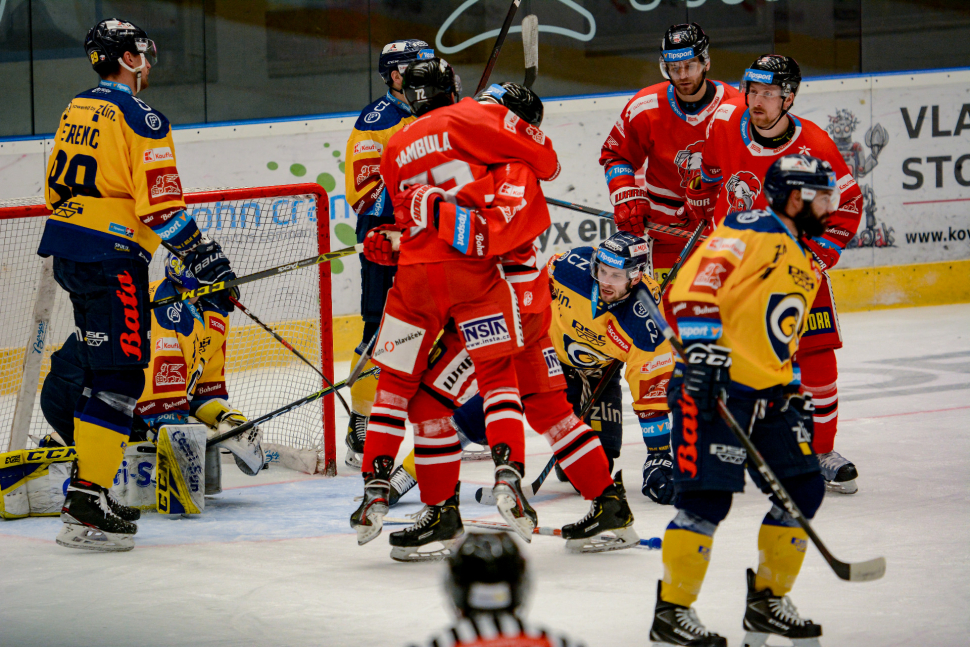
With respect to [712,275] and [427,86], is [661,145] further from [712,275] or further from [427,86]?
[712,275]

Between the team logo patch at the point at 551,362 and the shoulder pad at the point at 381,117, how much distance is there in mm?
1609

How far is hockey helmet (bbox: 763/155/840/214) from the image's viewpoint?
2600 mm

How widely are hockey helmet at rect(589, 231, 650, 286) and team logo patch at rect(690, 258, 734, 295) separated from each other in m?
1.25

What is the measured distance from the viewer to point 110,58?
3670 mm

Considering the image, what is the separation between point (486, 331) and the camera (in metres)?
3.28

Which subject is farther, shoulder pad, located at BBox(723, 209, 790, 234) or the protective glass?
the protective glass

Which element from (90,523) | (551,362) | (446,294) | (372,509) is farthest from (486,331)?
(90,523)

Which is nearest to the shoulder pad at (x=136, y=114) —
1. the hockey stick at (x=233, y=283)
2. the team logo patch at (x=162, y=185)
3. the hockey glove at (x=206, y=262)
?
the team logo patch at (x=162, y=185)

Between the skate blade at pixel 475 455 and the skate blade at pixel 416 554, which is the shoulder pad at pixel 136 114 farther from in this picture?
the skate blade at pixel 475 455

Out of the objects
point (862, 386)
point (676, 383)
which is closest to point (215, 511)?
point (676, 383)

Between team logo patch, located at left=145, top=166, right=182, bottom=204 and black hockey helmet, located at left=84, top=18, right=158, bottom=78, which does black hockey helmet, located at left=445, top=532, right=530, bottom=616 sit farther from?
black hockey helmet, located at left=84, top=18, right=158, bottom=78

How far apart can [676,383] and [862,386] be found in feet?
11.8

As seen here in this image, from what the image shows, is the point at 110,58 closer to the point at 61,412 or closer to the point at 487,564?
the point at 61,412

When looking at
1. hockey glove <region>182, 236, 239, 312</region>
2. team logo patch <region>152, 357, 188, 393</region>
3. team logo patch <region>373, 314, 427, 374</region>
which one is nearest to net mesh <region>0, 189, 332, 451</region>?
team logo patch <region>152, 357, 188, 393</region>
